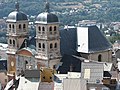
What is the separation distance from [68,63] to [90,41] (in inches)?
281

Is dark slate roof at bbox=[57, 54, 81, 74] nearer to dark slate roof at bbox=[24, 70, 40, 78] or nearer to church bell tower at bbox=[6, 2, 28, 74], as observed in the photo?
church bell tower at bbox=[6, 2, 28, 74]

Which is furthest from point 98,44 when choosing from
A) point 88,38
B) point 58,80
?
point 58,80

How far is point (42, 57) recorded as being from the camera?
81312mm

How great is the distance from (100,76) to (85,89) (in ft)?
26.4

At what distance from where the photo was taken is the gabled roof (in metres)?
85.1

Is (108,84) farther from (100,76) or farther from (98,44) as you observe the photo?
(98,44)

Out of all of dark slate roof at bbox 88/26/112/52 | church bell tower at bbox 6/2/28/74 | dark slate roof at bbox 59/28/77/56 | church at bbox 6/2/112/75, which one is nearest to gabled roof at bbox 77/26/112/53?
dark slate roof at bbox 88/26/112/52

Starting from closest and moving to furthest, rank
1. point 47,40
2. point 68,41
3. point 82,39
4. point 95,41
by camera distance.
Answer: point 47,40, point 68,41, point 95,41, point 82,39

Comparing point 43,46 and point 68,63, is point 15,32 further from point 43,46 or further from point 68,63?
point 68,63

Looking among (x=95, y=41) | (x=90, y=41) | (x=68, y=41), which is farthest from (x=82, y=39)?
(x=68, y=41)

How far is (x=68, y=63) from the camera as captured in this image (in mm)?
80625

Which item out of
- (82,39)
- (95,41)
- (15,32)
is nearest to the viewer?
(15,32)

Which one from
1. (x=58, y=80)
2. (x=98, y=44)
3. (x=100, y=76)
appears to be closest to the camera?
(x=100, y=76)

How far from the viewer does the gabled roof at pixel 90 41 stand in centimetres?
8512
